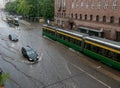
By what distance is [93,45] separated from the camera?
28.7 meters

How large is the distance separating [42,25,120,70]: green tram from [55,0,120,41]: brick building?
1134cm

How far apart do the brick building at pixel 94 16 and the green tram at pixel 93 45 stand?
11338 mm

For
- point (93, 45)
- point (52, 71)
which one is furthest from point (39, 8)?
point (52, 71)

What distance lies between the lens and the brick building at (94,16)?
134ft

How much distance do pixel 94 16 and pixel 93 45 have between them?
2019 centimetres

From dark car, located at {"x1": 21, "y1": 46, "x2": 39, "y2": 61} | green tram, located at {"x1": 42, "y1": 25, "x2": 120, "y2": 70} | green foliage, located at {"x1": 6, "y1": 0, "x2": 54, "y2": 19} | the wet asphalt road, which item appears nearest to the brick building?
green tram, located at {"x1": 42, "y1": 25, "x2": 120, "y2": 70}

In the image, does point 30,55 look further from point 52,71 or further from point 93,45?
point 93,45

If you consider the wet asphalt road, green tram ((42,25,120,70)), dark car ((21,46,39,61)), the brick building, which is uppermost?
the brick building

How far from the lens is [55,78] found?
23203 millimetres

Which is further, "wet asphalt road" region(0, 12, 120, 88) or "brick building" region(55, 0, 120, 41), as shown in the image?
"brick building" region(55, 0, 120, 41)

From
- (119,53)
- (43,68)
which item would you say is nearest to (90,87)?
(119,53)

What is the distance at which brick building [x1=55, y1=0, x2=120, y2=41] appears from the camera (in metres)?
40.8

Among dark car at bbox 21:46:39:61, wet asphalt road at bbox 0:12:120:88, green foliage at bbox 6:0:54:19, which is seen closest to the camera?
wet asphalt road at bbox 0:12:120:88

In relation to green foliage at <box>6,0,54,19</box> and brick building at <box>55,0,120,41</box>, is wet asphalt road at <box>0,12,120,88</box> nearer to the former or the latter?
brick building at <box>55,0,120,41</box>
